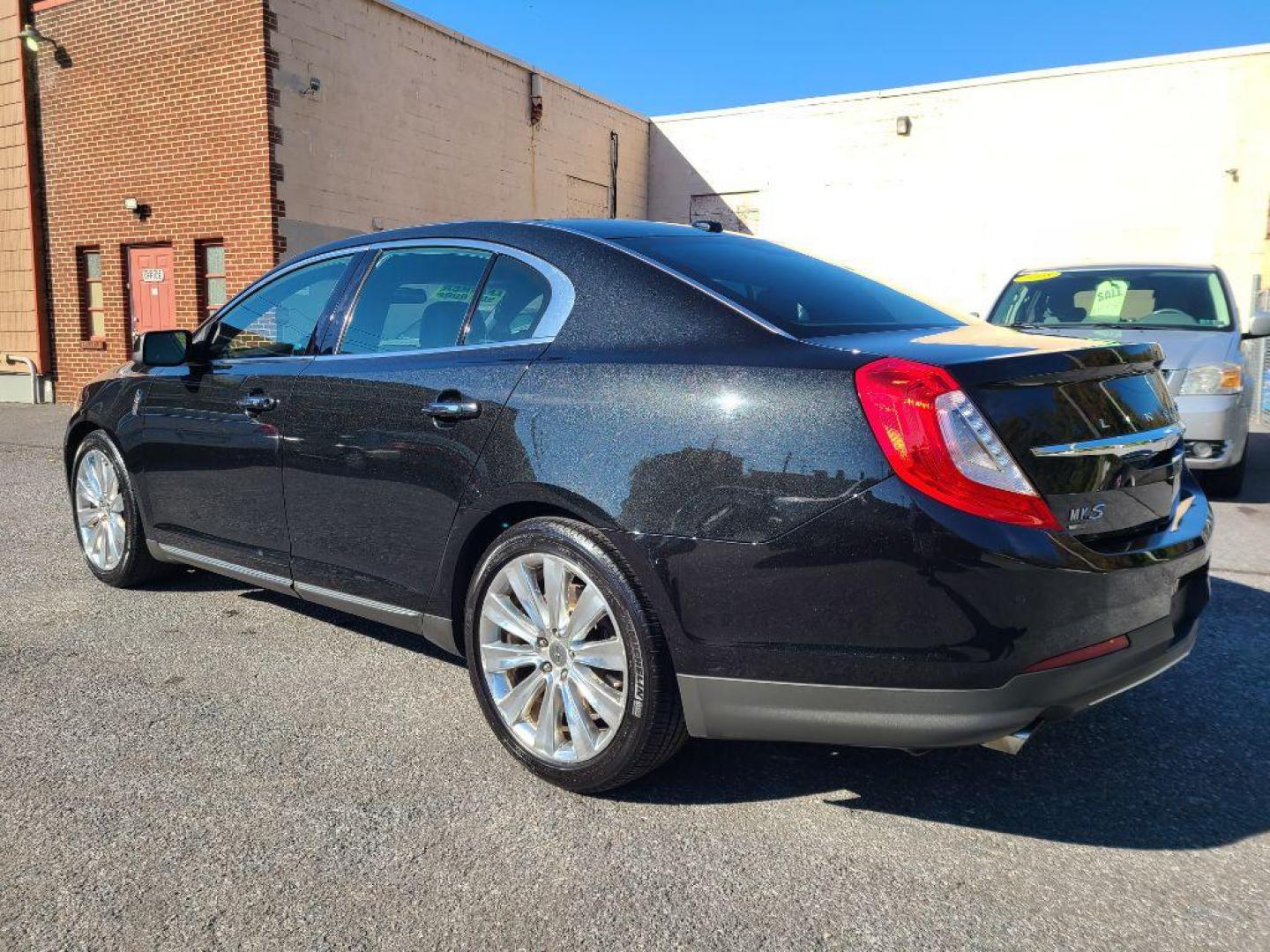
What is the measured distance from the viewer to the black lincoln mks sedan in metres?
Result: 2.19

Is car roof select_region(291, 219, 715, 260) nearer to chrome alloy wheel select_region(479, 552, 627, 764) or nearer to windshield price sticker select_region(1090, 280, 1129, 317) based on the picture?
chrome alloy wheel select_region(479, 552, 627, 764)

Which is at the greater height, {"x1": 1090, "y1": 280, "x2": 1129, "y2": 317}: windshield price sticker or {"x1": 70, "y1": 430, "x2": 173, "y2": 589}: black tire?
{"x1": 1090, "y1": 280, "x2": 1129, "y2": 317}: windshield price sticker

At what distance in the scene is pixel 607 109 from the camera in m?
19.5

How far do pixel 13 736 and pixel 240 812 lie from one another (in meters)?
1.03

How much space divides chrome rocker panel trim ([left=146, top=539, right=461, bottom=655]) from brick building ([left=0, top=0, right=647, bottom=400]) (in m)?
9.56

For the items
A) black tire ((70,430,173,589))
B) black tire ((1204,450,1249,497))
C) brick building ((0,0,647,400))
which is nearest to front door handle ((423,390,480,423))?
black tire ((70,430,173,589))

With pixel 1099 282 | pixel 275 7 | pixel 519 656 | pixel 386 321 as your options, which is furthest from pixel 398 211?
pixel 519 656

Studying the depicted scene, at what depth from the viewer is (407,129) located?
14.8 m

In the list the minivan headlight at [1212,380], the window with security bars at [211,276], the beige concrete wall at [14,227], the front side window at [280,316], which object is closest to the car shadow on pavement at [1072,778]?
the front side window at [280,316]

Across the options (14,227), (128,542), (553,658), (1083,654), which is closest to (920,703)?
(1083,654)

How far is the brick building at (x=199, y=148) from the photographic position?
42.1ft

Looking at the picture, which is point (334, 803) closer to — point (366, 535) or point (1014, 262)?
point (366, 535)

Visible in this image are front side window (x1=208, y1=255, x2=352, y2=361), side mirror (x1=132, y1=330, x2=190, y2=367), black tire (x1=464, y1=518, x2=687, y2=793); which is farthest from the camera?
side mirror (x1=132, y1=330, x2=190, y2=367)

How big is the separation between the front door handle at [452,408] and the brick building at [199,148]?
10993 mm
